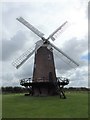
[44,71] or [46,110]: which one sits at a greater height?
[44,71]

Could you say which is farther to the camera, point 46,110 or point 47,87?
point 47,87

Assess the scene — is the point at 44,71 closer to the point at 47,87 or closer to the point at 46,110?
the point at 47,87

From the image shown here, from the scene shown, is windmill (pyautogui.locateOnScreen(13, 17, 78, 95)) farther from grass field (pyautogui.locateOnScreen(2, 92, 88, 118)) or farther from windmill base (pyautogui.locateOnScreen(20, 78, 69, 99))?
grass field (pyautogui.locateOnScreen(2, 92, 88, 118))

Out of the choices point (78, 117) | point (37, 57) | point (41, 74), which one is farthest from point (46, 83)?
point (78, 117)

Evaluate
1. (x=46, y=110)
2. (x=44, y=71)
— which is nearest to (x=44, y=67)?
(x=44, y=71)

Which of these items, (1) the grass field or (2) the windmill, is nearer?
(1) the grass field

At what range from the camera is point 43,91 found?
A: 1513 inches

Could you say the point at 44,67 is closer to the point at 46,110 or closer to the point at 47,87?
the point at 47,87

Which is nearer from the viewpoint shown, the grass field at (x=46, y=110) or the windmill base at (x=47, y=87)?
the grass field at (x=46, y=110)

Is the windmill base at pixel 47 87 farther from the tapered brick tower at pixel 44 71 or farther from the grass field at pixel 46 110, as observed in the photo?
the grass field at pixel 46 110

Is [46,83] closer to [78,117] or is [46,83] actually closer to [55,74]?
[55,74]

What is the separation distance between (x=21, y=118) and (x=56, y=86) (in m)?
20.1

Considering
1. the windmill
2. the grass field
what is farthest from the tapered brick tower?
the grass field

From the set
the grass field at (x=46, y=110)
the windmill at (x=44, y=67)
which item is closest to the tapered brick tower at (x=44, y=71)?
the windmill at (x=44, y=67)
